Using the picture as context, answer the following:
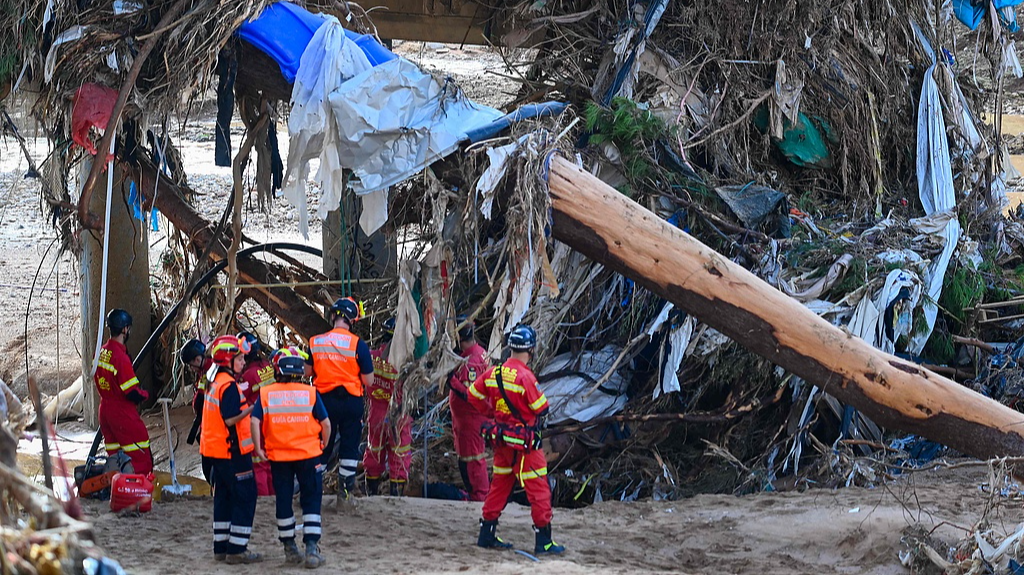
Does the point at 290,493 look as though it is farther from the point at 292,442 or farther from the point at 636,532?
the point at 636,532

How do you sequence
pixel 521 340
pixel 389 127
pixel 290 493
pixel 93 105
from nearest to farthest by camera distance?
pixel 290 493
pixel 521 340
pixel 389 127
pixel 93 105

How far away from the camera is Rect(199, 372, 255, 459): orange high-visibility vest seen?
5980 millimetres

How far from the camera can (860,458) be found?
7.93m

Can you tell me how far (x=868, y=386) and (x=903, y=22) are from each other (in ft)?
18.0

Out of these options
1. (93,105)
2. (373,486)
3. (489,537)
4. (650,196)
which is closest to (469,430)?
(373,486)

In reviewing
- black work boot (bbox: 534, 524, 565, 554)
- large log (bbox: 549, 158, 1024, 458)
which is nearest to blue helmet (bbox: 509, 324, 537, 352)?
large log (bbox: 549, 158, 1024, 458)

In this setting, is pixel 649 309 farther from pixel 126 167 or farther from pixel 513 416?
pixel 126 167

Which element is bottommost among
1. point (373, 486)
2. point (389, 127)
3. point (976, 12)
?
point (373, 486)

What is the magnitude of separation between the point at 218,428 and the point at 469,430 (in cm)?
227

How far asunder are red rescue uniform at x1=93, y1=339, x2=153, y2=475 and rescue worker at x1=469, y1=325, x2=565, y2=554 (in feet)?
10.3

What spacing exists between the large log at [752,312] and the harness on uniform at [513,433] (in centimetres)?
120

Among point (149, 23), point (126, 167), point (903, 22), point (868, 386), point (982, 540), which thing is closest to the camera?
point (982, 540)

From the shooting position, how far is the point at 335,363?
22.8 ft

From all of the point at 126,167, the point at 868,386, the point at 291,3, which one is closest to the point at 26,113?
the point at 126,167
